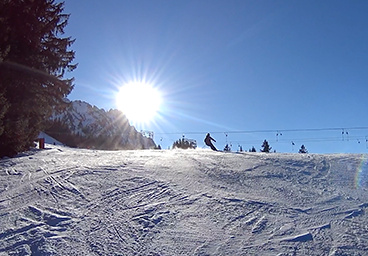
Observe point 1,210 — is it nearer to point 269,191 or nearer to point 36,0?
point 269,191

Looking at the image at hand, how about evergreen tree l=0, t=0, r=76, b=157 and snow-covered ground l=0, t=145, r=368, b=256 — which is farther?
evergreen tree l=0, t=0, r=76, b=157

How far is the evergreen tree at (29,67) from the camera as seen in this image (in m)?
12.0

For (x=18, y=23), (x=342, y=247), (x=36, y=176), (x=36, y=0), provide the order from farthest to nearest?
(x=36, y=0), (x=18, y=23), (x=36, y=176), (x=342, y=247)

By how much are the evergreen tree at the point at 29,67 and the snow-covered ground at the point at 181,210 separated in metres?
3.09

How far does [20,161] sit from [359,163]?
1213cm

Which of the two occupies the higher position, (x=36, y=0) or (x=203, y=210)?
(x=36, y=0)

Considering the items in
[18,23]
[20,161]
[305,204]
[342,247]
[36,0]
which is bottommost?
[342,247]

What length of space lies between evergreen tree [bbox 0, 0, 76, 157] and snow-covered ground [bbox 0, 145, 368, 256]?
122 inches

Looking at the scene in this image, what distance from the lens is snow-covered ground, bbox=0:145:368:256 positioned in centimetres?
483

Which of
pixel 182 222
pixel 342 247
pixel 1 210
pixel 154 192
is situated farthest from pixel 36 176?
pixel 342 247

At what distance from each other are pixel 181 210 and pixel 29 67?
35.2 feet

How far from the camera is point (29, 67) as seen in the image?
13281mm

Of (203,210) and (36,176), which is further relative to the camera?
(36,176)

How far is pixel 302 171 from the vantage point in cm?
953
